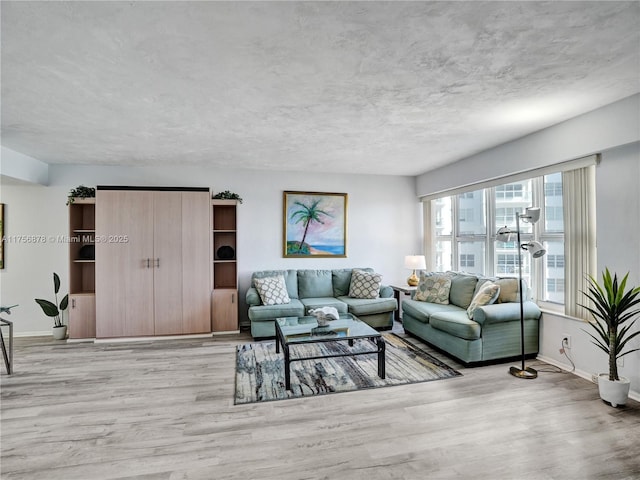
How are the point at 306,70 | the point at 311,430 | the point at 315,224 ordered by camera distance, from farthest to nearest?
the point at 315,224 < the point at 311,430 < the point at 306,70

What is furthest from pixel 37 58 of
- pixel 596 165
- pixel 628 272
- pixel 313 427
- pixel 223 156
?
pixel 628 272

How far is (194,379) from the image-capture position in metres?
3.16

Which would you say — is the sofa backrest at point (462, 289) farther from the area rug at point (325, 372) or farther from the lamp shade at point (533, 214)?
the lamp shade at point (533, 214)

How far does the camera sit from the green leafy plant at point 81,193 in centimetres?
436

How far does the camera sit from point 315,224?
5.45m

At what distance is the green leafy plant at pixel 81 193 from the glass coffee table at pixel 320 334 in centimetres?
325

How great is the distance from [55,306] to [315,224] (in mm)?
3976

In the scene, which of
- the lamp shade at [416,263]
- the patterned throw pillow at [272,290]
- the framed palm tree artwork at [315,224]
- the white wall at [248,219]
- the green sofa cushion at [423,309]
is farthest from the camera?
the framed palm tree artwork at [315,224]

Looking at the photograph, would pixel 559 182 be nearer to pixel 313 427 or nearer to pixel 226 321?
pixel 313 427

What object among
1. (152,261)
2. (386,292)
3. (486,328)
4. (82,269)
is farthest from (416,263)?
(82,269)

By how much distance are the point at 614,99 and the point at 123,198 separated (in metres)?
5.43

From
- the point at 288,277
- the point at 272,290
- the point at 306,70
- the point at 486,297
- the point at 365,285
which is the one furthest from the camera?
the point at 288,277

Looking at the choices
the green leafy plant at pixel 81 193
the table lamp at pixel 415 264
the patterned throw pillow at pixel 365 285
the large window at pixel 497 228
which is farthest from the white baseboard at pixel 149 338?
the large window at pixel 497 228

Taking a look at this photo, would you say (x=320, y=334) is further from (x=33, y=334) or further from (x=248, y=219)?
(x=33, y=334)
